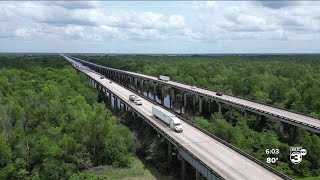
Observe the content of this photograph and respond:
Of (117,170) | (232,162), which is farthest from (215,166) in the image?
(117,170)

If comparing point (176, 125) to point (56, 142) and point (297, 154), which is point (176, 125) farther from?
point (297, 154)

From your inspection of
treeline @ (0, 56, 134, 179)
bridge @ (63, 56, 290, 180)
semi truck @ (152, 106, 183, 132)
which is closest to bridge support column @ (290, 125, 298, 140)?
bridge @ (63, 56, 290, 180)

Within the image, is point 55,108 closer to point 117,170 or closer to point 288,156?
point 117,170

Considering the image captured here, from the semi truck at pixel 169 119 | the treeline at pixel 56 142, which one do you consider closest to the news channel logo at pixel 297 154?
the semi truck at pixel 169 119

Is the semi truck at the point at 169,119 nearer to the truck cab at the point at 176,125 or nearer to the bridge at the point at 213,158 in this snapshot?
the truck cab at the point at 176,125

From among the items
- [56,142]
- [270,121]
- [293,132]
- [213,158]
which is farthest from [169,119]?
[270,121]

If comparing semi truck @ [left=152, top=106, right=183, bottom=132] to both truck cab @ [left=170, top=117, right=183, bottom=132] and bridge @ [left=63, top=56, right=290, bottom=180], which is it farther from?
bridge @ [left=63, top=56, right=290, bottom=180]
